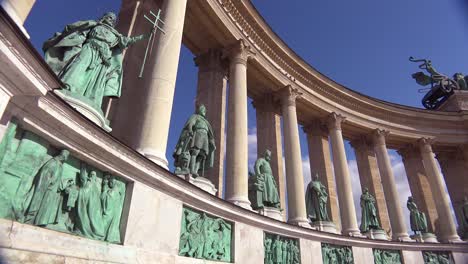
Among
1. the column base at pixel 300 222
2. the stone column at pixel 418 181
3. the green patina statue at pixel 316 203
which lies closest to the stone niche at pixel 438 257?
the stone column at pixel 418 181

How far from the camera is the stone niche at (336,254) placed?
2098 cm

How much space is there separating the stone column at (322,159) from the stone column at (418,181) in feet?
46.0

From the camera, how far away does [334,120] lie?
1246 inches

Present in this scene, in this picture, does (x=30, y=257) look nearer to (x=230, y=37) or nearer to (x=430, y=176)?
(x=230, y=37)

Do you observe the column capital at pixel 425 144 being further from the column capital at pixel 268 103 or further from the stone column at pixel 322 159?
the column capital at pixel 268 103

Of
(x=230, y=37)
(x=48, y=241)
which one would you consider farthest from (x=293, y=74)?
(x=48, y=241)

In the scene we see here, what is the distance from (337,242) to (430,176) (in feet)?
64.8

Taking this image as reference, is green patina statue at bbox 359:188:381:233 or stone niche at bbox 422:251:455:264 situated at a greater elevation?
green patina statue at bbox 359:188:381:233

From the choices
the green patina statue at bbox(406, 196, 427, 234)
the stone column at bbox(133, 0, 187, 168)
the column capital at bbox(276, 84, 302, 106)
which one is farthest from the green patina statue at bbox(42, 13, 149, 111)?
the green patina statue at bbox(406, 196, 427, 234)

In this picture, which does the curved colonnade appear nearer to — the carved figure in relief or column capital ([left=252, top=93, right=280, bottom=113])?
column capital ([left=252, top=93, right=280, bottom=113])

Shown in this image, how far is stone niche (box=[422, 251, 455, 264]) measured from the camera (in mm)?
28453

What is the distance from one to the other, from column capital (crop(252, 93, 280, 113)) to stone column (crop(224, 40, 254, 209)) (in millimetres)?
6778

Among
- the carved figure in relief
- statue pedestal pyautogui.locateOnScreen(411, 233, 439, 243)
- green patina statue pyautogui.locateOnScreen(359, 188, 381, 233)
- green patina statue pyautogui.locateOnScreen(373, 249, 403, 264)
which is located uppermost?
green patina statue pyautogui.locateOnScreen(359, 188, 381, 233)

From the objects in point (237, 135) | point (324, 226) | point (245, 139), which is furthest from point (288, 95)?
point (324, 226)
